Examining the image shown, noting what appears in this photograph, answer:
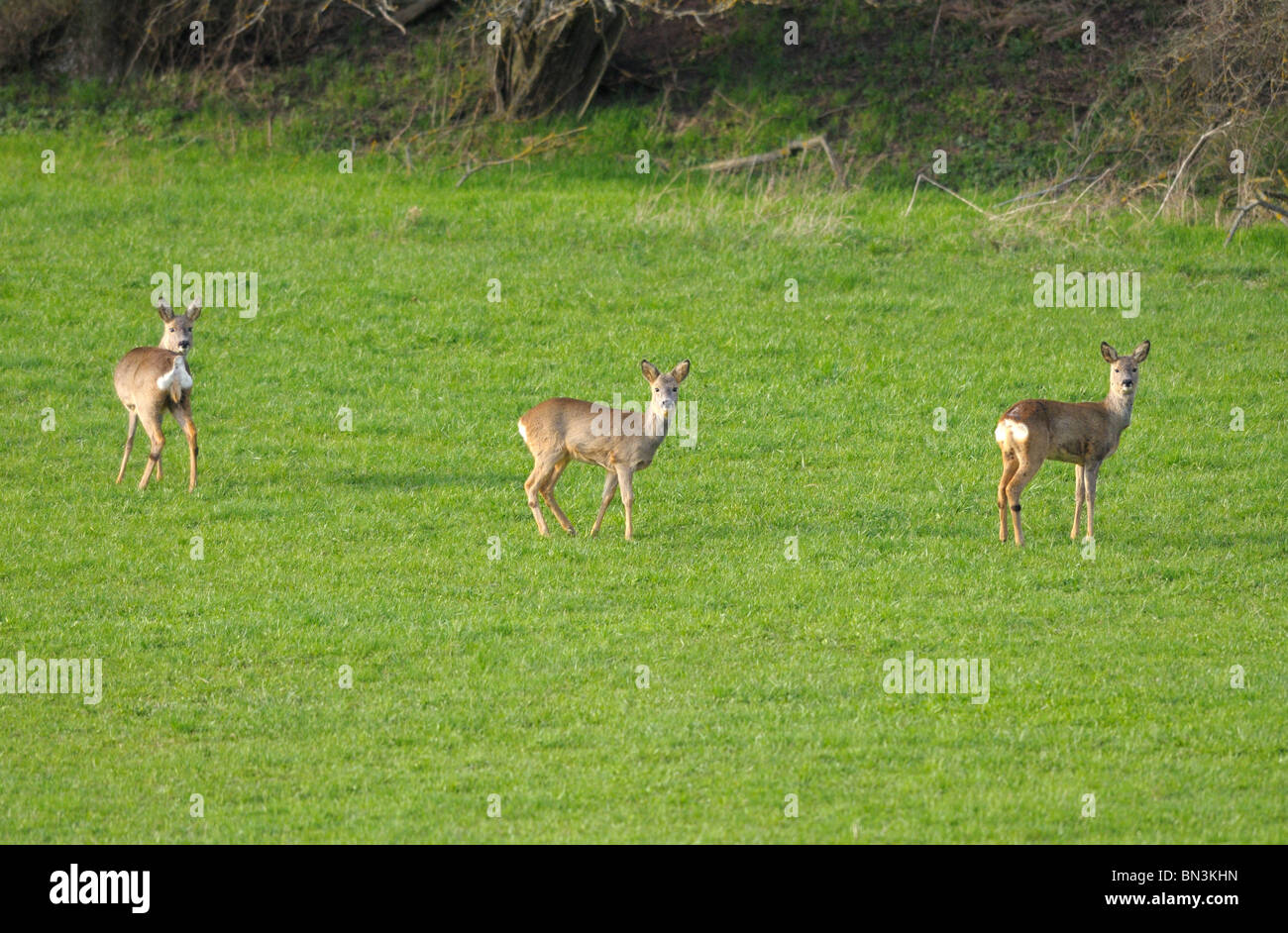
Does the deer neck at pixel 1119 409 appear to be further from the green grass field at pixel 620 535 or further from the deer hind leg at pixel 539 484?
the deer hind leg at pixel 539 484

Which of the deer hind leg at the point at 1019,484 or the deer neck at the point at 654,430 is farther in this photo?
the deer neck at the point at 654,430

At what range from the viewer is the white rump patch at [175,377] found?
42.8ft

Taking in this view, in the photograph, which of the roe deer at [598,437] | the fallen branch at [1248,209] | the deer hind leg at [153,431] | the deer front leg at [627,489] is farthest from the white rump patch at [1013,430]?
the fallen branch at [1248,209]

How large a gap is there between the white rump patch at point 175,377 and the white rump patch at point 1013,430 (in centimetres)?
651

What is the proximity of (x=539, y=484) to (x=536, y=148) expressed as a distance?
13556 mm

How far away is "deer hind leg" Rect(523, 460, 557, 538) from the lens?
12.1m

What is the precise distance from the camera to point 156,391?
43.0 ft

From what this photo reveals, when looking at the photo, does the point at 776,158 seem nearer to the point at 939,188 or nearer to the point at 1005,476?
the point at 939,188

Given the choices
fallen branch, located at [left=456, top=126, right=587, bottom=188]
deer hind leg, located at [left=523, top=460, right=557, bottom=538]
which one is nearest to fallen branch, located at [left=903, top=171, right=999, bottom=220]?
fallen branch, located at [left=456, top=126, right=587, bottom=188]

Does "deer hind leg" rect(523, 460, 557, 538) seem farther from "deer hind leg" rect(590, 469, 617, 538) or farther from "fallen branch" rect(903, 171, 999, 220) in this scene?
"fallen branch" rect(903, 171, 999, 220)

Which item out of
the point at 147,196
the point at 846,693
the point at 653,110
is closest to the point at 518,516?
the point at 846,693

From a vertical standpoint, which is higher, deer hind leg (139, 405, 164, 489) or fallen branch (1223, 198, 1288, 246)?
fallen branch (1223, 198, 1288, 246)

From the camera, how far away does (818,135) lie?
24.4 m

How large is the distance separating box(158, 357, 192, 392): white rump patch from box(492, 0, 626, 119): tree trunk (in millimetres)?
13421
